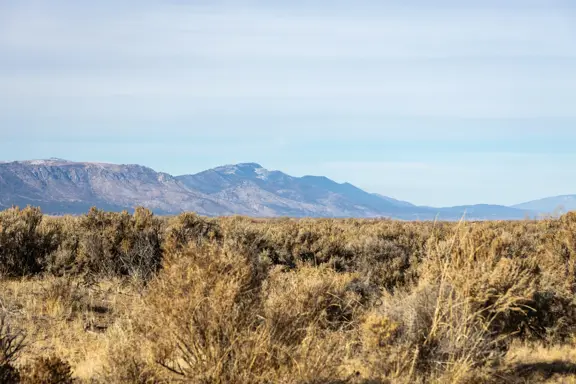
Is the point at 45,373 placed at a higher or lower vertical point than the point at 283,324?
lower

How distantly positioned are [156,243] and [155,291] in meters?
9.03

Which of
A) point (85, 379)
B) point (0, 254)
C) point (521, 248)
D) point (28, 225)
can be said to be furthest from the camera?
point (521, 248)

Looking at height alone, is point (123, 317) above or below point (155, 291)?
below

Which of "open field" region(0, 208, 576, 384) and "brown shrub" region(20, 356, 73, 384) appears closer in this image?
"brown shrub" region(20, 356, 73, 384)

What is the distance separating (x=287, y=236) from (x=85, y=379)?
42.0ft

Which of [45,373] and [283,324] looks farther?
[283,324]

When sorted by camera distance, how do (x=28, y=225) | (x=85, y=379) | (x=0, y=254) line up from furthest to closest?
1. (x=28, y=225)
2. (x=0, y=254)
3. (x=85, y=379)

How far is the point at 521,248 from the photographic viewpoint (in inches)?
694

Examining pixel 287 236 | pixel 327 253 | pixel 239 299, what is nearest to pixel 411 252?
pixel 327 253

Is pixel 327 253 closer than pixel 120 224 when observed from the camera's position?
No

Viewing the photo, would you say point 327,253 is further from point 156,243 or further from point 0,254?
point 0,254

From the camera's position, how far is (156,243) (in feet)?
52.5

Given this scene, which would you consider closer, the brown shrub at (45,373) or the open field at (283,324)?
the brown shrub at (45,373)


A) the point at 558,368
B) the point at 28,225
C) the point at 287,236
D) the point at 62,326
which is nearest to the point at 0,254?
the point at 28,225
